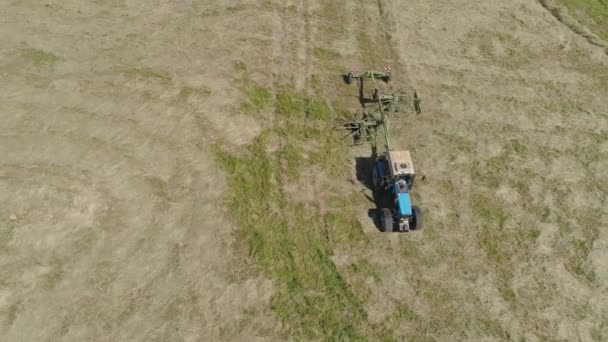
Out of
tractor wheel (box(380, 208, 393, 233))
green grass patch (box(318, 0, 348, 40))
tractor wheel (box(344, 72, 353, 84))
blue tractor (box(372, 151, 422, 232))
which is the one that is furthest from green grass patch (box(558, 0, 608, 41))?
tractor wheel (box(380, 208, 393, 233))

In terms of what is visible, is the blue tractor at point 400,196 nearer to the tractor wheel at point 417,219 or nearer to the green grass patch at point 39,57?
the tractor wheel at point 417,219

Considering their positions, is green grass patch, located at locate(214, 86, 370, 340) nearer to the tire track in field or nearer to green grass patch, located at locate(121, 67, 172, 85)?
green grass patch, located at locate(121, 67, 172, 85)

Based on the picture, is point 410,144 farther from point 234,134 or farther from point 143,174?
point 143,174

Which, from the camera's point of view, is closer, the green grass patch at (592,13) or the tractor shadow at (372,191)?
the tractor shadow at (372,191)

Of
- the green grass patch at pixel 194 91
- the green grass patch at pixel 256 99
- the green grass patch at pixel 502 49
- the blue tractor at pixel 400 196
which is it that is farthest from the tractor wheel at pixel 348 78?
the green grass patch at pixel 502 49

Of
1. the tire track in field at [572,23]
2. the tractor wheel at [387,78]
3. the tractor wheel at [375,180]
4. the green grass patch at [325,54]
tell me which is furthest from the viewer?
the tire track in field at [572,23]

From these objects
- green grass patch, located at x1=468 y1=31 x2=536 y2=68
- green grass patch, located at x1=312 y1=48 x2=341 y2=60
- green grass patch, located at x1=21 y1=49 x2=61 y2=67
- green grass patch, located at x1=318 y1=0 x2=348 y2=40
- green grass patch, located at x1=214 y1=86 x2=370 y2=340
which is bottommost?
green grass patch, located at x1=214 y1=86 x2=370 y2=340
